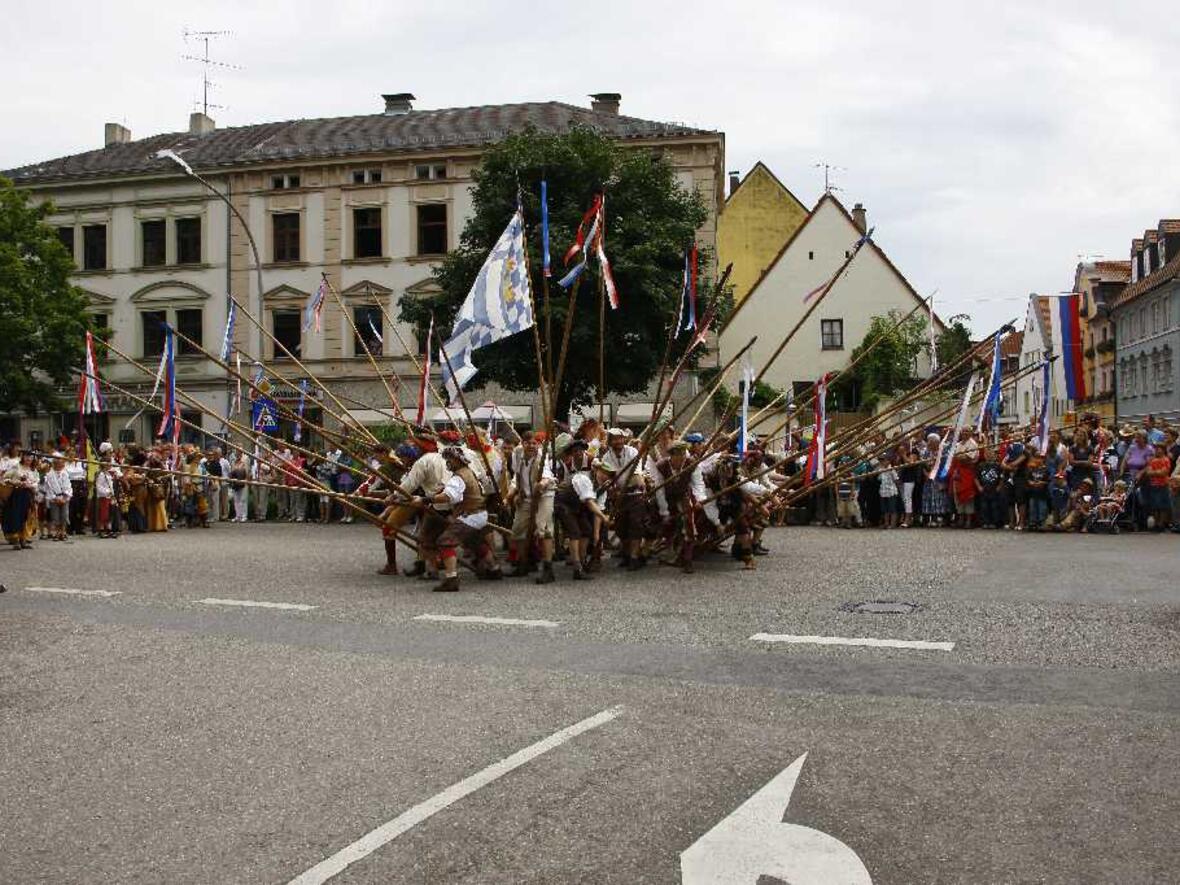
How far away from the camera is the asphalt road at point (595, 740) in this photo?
4.67 meters

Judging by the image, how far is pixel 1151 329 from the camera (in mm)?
56312

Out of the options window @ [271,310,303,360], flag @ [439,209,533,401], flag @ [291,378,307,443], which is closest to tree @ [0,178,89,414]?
window @ [271,310,303,360]

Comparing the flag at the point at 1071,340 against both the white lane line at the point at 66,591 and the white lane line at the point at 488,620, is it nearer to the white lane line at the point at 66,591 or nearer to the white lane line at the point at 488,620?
the white lane line at the point at 488,620

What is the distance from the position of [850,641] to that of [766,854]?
476cm

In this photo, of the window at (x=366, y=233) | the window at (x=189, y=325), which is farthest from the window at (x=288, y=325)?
the window at (x=366, y=233)

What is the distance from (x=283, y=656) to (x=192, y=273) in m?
40.5

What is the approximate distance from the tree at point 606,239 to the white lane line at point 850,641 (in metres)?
21.2

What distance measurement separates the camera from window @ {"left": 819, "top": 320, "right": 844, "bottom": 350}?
53.2 m

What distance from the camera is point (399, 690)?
25.1ft

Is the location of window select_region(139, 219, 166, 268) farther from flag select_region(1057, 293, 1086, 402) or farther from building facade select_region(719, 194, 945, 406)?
flag select_region(1057, 293, 1086, 402)

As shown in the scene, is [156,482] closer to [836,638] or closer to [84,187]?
[836,638]

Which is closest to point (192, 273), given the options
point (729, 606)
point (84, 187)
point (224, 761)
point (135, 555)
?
point (84, 187)

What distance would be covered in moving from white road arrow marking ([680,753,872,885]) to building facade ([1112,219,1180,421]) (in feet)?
169

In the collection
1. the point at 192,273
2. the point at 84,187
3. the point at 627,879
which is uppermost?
the point at 84,187
